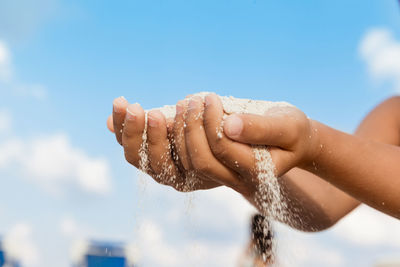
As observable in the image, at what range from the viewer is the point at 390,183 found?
222 cm

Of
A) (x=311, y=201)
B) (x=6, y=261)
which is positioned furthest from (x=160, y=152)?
(x=6, y=261)

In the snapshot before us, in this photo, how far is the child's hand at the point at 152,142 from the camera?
194 cm

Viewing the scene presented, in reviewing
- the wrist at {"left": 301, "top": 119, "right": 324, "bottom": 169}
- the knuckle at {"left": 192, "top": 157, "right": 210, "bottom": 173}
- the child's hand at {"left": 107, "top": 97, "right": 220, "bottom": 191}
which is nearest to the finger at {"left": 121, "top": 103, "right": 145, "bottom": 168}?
the child's hand at {"left": 107, "top": 97, "right": 220, "bottom": 191}

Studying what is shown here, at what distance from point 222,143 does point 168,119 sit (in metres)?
0.37

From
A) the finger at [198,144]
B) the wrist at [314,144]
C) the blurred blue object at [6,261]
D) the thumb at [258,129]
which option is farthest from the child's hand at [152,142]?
the blurred blue object at [6,261]

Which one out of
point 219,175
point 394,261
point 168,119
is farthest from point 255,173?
point 394,261

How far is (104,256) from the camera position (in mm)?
5242

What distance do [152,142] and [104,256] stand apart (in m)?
3.69

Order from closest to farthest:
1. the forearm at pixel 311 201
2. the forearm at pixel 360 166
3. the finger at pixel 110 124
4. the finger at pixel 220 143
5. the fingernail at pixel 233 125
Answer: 1. the fingernail at pixel 233 125
2. the finger at pixel 220 143
3. the forearm at pixel 360 166
4. the finger at pixel 110 124
5. the forearm at pixel 311 201

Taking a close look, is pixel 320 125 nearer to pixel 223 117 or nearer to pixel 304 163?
pixel 304 163

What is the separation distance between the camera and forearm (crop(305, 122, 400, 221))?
210cm

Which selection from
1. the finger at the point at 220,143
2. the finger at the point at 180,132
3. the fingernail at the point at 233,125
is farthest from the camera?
the finger at the point at 180,132

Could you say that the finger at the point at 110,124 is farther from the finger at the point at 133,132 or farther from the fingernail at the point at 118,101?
the fingernail at the point at 118,101

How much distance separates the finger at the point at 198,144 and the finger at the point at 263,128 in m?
0.15
